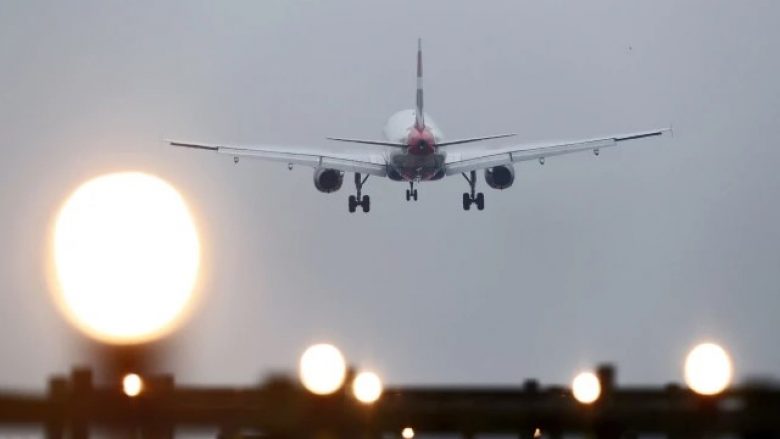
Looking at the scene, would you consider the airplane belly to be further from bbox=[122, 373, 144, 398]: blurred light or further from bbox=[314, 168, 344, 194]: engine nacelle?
bbox=[122, 373, 144, 398]: blurred light

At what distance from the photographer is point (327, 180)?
110 m

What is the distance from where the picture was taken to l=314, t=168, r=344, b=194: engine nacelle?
359ft

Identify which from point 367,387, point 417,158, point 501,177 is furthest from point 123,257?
point 501,177

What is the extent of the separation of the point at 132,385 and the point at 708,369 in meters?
5.40

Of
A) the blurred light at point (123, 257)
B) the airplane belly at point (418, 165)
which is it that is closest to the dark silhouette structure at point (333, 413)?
the blurred light at point (123, 257)

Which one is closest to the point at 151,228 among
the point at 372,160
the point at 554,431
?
the point at 554,431

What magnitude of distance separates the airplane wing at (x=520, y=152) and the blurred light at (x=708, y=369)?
310 ft

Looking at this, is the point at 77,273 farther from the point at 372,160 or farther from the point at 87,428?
the point at 372,160

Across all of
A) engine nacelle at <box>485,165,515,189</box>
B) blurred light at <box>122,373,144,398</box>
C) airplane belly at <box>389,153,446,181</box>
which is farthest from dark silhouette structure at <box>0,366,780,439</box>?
engine nacelle at <box>485,165,515,189</box>

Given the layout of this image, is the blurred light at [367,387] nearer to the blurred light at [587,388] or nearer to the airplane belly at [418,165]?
the blurred light at [587,388]

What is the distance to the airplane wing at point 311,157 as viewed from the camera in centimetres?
11369

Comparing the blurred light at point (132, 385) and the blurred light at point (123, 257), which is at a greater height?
the blurred light at point (123, 257)

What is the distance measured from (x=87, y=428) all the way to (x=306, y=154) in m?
107

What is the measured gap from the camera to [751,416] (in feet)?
48.5
